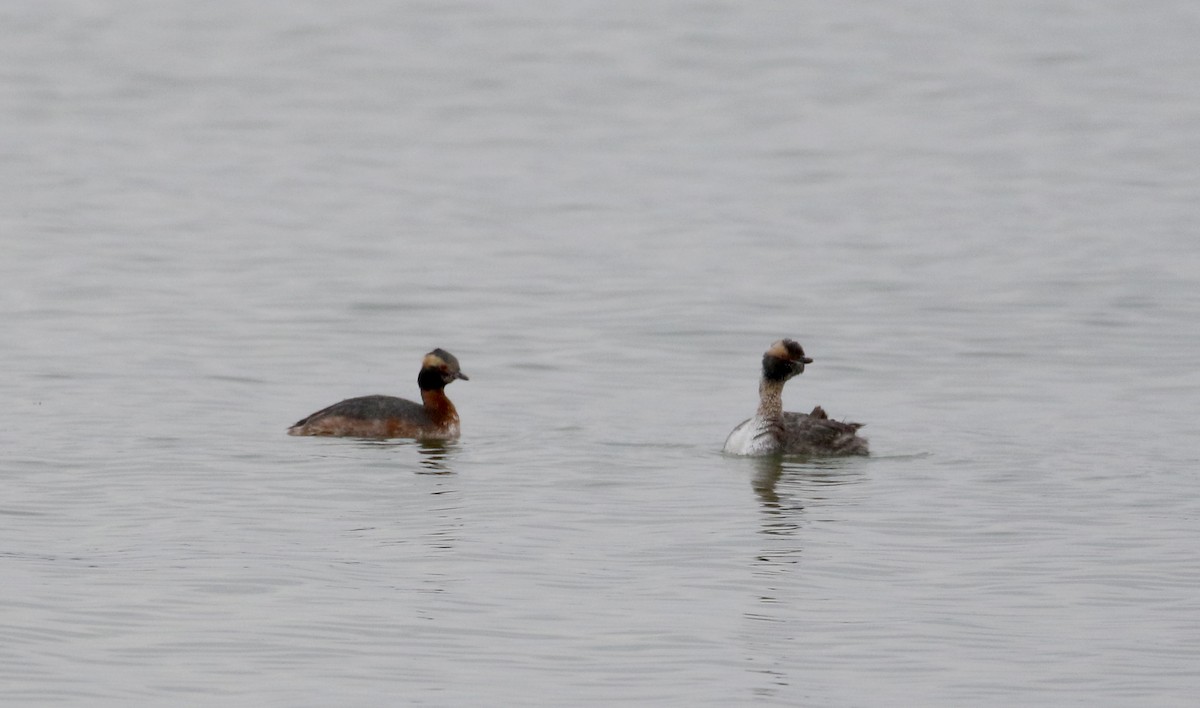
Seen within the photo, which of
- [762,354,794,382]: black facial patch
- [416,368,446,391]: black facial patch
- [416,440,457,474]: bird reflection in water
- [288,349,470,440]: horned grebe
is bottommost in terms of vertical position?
[416,440,457,474]: bird reflection in water

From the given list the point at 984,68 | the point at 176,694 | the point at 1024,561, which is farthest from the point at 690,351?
the point at 984,68

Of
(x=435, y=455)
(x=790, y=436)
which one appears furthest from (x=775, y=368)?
(x=435, y=455)

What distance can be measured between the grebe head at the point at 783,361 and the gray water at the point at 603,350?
100 centimetres

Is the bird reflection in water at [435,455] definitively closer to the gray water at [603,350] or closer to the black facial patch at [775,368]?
the gray water at [603,350]

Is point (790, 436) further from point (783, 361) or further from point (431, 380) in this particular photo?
point (431, 380)

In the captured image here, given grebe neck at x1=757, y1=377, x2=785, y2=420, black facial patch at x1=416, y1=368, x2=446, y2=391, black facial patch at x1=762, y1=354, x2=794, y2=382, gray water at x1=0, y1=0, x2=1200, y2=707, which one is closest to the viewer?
gray water at x1=0, y1=0, x2=1200, y2=707

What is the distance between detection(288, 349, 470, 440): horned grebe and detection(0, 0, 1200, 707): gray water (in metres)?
0.32

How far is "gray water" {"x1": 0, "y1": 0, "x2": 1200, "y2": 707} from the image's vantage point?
12023 millimetres

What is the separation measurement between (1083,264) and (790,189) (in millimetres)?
7921

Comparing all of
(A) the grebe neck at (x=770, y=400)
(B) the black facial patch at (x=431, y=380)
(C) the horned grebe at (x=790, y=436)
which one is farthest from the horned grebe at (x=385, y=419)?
(A) the grebe neck at (x=770, y=400)

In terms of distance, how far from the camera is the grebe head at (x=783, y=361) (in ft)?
63.4

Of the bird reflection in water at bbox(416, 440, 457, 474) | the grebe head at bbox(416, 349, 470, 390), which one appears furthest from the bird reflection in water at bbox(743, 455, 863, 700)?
the grebe head at bbox(416, 349, 470, 390)

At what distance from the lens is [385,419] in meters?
19.3

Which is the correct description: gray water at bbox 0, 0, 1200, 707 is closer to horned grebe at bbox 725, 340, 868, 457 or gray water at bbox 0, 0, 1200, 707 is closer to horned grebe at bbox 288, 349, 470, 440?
horned grebe at bbox 725, 340, 868, 457
